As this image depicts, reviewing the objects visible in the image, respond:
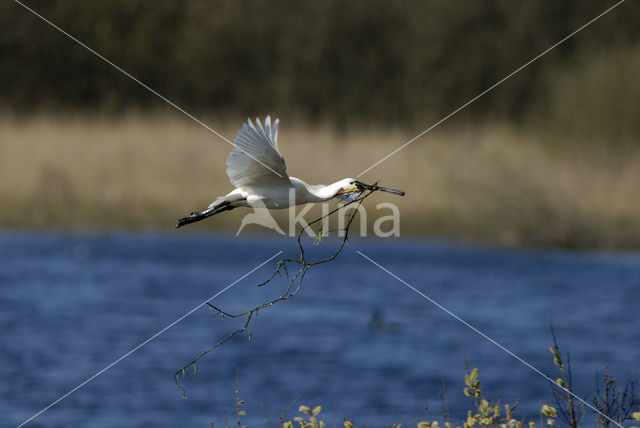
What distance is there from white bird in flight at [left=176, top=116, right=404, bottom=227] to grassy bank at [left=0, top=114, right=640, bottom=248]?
14.1 m

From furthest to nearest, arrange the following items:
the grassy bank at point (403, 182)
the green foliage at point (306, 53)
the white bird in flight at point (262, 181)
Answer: the green foliage at point (306, 53), the grassy bank at point (403, 182), the white bird in flight at point (262, 181)

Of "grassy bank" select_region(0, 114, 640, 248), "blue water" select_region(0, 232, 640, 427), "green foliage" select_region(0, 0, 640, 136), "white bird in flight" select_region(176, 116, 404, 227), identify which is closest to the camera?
"white bird in flight" select_region(176, 116, 404, 227)

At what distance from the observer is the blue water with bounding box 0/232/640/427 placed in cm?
1277

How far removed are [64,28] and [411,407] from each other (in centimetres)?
1513

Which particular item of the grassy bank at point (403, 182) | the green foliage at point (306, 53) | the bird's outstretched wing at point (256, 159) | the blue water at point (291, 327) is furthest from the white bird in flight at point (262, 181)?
the green foliage at point (306, 53)

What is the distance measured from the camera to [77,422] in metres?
11.8

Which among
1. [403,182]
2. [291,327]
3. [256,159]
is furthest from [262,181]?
[403,182]

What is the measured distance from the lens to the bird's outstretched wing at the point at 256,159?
4.66m

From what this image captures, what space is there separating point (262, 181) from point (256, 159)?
100 millimetres

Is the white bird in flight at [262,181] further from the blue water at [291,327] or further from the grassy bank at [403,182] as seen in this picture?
the grassy bank at [403,182]

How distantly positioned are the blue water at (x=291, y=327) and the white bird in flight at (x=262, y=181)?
22.3ft

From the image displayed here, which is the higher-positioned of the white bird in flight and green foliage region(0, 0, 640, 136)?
green foliage region(0, 0, 640, 136)

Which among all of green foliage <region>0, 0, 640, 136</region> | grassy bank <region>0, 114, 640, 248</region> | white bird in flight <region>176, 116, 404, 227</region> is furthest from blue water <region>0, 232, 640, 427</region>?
white bird in flight <region>176, 116, 404, 227</region>

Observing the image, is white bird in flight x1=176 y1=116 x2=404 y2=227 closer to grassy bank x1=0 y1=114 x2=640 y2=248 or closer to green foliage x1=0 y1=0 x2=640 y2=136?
grassy bank x1=0 y1=114 x2=640 y2=248
